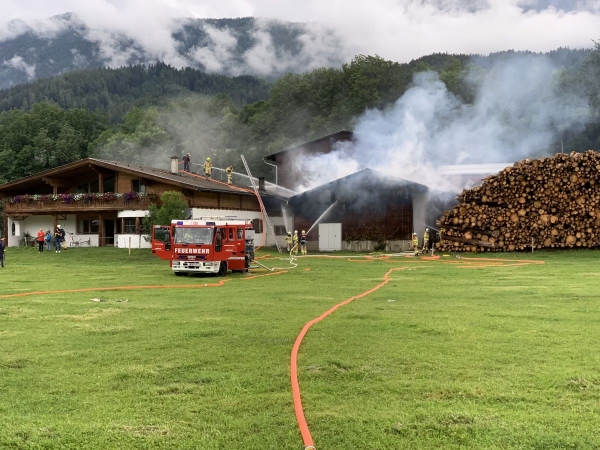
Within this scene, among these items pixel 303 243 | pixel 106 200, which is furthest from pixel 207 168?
pixel 303 243

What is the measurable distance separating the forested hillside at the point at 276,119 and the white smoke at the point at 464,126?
58 cm

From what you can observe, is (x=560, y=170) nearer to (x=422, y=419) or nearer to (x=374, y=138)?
(x=374, y=138)

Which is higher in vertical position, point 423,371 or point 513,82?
point 513,82

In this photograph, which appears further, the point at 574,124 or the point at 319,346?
the point at 574,124

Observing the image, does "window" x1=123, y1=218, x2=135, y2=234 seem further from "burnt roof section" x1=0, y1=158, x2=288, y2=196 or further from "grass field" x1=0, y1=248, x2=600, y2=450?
"grass field" x1=0, y1=248, x2=600, y2=450

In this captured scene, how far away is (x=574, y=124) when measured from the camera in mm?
59469

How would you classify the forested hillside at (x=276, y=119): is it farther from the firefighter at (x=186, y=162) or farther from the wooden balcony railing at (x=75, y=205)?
the wooden balcony railing at (x=75, y=205)

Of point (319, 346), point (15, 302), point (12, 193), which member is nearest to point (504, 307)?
point (319, 346)

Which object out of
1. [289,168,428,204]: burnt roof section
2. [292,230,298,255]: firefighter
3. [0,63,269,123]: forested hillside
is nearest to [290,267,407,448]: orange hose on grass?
[292,230,298,255]: firefighter

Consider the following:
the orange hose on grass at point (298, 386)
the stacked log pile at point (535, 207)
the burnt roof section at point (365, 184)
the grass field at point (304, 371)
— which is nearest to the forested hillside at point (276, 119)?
the burnt roof section at point (365, 184)

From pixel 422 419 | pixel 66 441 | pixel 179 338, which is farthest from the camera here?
pixel 179 338

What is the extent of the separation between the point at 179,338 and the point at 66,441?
4291 mm

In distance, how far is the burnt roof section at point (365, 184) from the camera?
122 ft

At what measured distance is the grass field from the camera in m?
5.25
